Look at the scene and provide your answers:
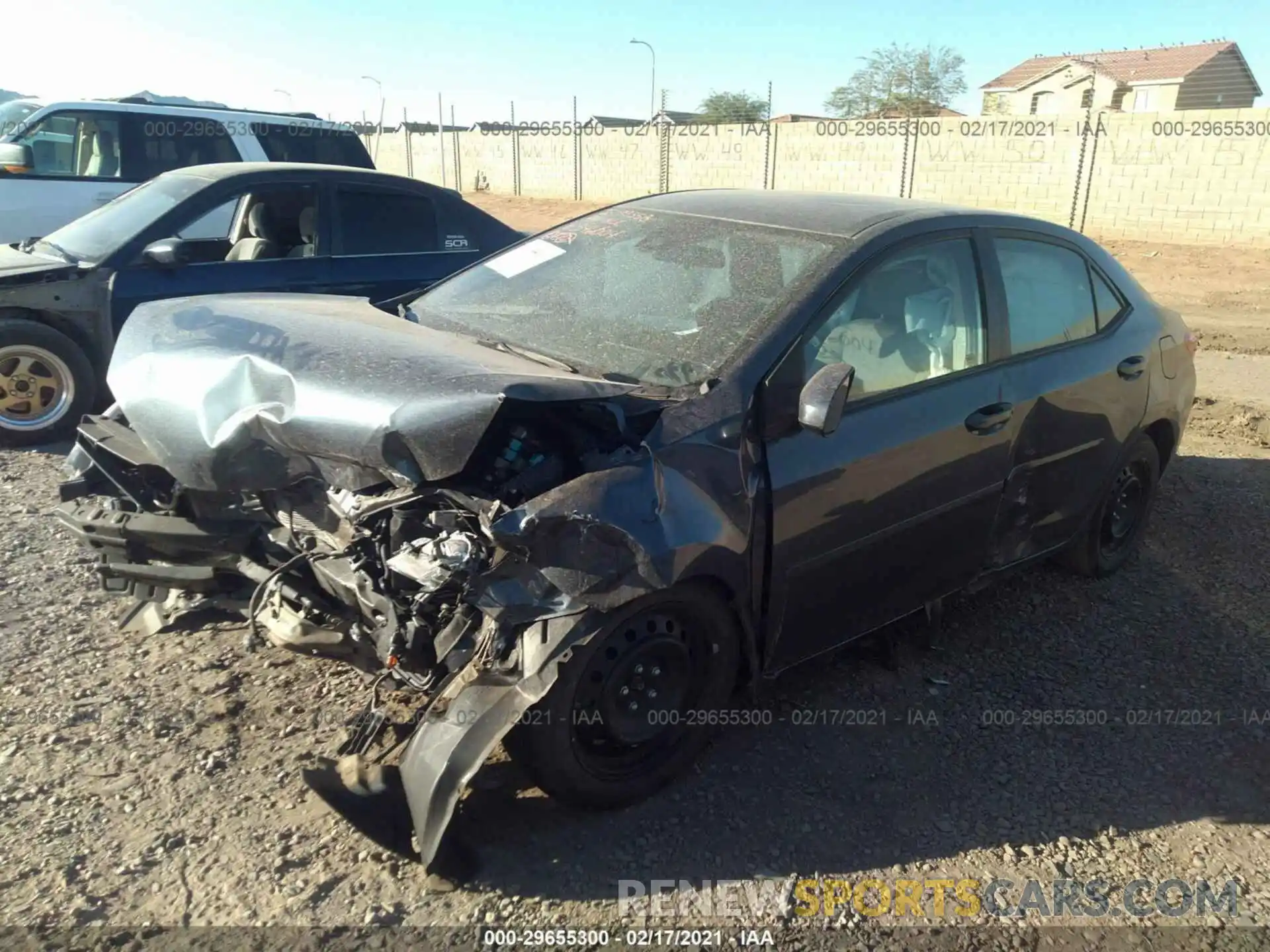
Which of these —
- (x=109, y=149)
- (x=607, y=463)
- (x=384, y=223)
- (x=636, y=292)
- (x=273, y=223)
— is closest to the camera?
(x=607, y=463)

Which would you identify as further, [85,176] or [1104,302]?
[85,176]

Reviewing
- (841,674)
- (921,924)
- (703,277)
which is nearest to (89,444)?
(703,277)

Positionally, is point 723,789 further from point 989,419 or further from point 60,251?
point 60,251

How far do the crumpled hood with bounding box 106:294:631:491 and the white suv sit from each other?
6075 mm

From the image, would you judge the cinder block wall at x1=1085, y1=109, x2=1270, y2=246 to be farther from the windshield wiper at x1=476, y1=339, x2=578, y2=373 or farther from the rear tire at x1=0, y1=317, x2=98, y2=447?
the rear tire at x1=0, y1=317, x2=98, y2=447

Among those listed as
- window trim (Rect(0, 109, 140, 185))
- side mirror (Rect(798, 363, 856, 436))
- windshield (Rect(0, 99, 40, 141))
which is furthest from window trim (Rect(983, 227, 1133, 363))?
windshield (Rect(0, 99, 40, 141))

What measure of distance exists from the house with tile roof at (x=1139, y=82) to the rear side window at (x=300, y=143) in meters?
34.0

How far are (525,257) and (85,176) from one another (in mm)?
6601

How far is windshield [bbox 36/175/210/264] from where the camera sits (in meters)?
6.10

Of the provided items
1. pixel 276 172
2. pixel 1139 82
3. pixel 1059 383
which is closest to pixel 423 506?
pixel 1059 383

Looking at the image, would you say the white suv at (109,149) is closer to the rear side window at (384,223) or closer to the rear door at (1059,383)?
the rear side window at (384,223)

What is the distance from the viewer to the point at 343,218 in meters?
6.61

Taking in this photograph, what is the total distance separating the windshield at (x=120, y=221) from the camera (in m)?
6.10

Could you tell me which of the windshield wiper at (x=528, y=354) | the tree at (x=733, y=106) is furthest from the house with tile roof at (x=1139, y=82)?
the windshield wiper at (x=528, y=354)
